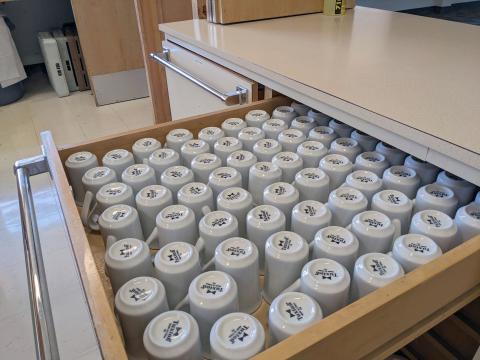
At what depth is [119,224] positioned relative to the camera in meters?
0.59

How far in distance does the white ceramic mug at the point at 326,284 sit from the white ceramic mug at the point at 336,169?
217 millimetres

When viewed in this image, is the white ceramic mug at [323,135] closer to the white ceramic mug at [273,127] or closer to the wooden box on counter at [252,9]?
the white ceramic mug at [273,127]

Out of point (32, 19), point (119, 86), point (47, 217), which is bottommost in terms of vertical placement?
point (47, 217)

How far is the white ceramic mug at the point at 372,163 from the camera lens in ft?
2.24

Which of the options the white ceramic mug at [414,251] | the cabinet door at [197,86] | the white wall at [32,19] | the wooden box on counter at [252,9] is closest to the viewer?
the white ceramic mug at [414,251]

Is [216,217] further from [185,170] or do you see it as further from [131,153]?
[131,153]

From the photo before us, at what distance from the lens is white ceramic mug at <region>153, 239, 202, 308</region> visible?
0.50 metres

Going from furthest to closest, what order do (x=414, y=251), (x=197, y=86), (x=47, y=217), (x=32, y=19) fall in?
(x=32, y=19), (x=47, y=217), (x=197, y=86), (x=414, y=251)

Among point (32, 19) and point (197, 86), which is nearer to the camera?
point (197, 86)

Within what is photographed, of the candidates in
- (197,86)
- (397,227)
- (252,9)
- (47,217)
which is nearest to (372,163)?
(397,227)

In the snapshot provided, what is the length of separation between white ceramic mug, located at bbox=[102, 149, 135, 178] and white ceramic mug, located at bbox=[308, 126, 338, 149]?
0.35m

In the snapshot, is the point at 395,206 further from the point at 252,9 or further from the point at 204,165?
the point at 252,9

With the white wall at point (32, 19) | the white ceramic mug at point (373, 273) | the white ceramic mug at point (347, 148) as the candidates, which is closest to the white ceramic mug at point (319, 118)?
the white ceramic mug at point (347, 148)

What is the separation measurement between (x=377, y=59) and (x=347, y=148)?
0.30m
